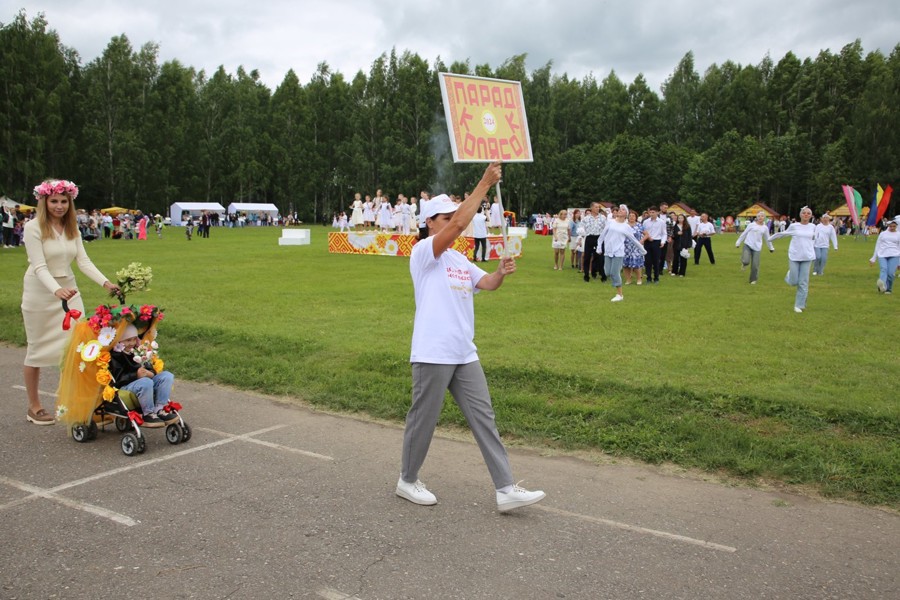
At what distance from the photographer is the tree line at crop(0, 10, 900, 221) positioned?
63.8 metres

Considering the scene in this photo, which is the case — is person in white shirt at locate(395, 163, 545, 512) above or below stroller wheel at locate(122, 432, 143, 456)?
above

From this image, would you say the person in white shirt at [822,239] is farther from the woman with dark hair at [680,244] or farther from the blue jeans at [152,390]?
the blue jeans at [152,390]

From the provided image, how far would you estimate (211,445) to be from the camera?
20.4 feet

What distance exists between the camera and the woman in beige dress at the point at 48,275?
6566 mm

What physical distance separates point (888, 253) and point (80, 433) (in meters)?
16.1

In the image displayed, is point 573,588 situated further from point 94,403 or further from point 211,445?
point 94,403

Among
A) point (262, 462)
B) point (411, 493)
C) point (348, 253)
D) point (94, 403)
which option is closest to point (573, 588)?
point (411, 493)

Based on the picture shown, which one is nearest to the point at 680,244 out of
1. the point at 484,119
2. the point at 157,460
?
the point at 484,119

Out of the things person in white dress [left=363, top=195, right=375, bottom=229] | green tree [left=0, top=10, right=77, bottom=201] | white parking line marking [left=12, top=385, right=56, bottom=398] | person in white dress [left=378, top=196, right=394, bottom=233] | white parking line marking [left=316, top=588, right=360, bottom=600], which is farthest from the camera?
green tree [left=0, top=10, right=77, bottom=201]

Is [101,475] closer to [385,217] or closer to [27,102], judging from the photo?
[385,217]

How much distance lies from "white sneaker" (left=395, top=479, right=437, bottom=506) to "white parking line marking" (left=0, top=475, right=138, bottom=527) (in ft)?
5.70

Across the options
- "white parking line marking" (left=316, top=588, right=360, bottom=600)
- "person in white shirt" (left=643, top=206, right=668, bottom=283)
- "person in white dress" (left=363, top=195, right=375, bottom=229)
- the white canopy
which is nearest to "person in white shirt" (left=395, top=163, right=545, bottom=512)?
"white parking line marking" (left=316, top=588, right=360, bottom=600)

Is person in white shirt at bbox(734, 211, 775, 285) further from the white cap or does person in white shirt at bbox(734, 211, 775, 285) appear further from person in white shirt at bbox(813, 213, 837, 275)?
the white cap

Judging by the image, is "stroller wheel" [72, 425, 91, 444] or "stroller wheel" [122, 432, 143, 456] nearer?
"stroller wheel" [122, 432, 143, 456]
